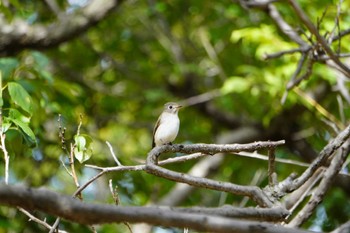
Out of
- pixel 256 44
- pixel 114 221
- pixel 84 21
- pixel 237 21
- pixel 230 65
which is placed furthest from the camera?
pixel 230 65

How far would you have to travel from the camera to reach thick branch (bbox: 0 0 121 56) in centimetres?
723

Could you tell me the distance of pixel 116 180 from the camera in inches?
304

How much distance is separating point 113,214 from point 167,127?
178 inches

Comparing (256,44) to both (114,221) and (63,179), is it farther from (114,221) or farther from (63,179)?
(114,221)

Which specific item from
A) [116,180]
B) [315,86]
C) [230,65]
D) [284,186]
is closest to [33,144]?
[284,186]

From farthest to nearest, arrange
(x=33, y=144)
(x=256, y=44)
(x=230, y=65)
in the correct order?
(x=230, y=65) < (x=256, y=44) < (x=33, y=144)

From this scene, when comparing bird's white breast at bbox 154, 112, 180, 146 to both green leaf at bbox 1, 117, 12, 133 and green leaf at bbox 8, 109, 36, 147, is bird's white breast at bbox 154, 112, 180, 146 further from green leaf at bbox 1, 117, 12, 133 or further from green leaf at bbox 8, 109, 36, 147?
green leaf at bbox 1, 117, 12, 133

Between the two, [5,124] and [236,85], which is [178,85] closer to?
[236,85]

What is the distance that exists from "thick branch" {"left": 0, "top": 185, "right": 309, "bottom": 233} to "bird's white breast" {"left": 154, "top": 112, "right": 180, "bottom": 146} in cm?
439

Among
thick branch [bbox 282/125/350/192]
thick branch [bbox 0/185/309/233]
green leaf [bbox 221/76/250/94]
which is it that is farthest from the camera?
green leaf [bbox 221/76/250/94]

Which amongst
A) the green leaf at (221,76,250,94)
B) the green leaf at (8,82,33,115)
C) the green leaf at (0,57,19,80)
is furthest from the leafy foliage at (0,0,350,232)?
the green leaf at (8,82,33,115)

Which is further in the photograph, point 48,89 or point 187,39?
point 187,39

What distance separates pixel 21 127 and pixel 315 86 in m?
5.73

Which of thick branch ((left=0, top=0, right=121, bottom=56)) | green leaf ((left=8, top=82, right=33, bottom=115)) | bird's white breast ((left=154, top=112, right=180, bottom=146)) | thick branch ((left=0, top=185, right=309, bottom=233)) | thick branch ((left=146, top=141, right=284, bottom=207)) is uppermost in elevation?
thick branch ((left=0, top=0, right=121, bottom=56))
